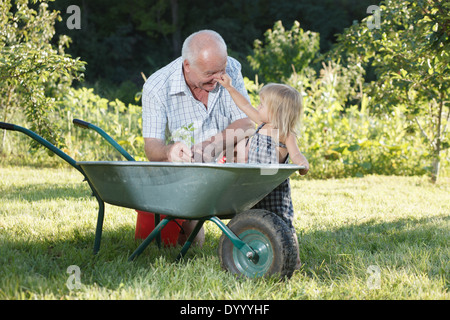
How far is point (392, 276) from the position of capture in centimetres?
194

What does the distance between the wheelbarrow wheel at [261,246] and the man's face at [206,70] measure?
695 millimetres

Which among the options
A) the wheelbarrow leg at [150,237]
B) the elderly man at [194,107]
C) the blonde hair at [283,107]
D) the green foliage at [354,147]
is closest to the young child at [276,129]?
the blonde hair at [283,107]

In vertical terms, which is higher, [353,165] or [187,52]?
[187,52]

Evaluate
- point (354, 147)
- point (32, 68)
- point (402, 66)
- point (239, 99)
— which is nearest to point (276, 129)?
point (239, 99)

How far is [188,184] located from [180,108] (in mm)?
834

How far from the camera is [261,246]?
6.19ft

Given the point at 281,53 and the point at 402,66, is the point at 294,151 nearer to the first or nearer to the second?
the point at 402,66

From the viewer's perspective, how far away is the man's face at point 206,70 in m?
2.23

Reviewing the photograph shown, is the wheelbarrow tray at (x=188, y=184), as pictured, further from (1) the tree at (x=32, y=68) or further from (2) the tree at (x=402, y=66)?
(2) the tree at (x=402, y=66)

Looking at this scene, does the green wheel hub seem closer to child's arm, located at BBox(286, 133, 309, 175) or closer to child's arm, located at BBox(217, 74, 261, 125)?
child's arm, located at BBox(286, 133, 309, 175)

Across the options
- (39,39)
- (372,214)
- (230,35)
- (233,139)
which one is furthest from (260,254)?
(230,35)
